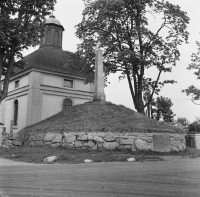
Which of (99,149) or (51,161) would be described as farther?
(99,149)

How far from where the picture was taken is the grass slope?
1273 centimetres

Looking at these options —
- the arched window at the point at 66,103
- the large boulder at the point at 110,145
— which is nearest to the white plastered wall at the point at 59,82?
the arched window at the point at 66,103

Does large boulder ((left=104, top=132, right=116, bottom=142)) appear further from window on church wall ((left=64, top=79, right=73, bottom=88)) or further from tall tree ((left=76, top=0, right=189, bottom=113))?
window on church wall ((left=64, top=79, right=73, bottom=88))

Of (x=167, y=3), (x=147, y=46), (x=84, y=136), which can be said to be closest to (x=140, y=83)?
(x=147, y=46)

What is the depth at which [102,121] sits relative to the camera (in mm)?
13875

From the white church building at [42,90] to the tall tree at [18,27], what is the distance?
9476mm

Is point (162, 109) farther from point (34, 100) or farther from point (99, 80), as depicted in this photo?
point (99, 80)

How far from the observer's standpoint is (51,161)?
8305 millimetres

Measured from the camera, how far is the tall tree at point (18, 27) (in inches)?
602

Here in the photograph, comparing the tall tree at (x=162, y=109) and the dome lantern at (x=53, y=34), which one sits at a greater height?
the dome lantern at (x=53, y=34)

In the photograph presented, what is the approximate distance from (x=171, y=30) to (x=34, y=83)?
47.0 feet

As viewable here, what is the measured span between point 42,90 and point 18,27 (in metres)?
12.3

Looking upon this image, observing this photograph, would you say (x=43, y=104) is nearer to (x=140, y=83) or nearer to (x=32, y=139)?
(x=140, y=83)

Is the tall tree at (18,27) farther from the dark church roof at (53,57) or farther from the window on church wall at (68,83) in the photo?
the window on church wall at (68,83)
